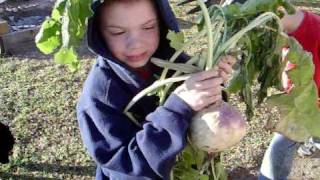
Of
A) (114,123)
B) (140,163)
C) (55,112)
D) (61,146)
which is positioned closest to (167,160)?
(140,163)

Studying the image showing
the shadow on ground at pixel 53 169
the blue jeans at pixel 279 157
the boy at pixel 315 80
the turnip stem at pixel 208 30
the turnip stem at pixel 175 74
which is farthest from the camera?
the shadow on ground at pixel 53 169

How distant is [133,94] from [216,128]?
350mm

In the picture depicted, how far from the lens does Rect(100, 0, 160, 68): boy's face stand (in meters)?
1.69

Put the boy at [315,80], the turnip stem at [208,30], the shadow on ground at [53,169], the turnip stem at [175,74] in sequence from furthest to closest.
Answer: the shadow on ground at [53,169] < the boy at [315,80] < the turnip stem at [175,74] < the turnip stem at [208,30]

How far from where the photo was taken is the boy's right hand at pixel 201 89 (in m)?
1.56

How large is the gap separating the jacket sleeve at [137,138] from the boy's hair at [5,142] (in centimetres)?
156

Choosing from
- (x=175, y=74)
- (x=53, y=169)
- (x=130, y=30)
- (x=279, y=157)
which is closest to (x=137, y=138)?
(x=175, y=74)

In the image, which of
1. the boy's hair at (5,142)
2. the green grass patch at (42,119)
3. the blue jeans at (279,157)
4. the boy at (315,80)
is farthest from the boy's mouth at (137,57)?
the green grass patch at (42,119)

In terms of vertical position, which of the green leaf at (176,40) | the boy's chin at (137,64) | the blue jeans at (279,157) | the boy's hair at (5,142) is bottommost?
the boy's hair at (5,142)

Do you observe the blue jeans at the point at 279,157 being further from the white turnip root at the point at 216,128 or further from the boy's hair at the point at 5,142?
the boy's hair at the point at 5,142

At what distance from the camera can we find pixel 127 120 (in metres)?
1.76

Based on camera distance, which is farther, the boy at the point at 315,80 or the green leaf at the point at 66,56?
the boy at the point at 315,80

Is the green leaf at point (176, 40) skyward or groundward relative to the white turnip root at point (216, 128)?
skyward

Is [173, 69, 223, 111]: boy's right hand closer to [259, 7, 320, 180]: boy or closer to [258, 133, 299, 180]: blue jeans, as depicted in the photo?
[259, 7, 320, 180]: boy
